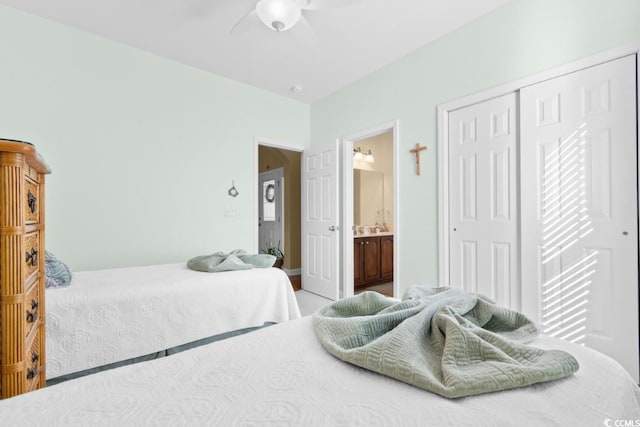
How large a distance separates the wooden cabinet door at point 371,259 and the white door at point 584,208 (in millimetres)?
2347

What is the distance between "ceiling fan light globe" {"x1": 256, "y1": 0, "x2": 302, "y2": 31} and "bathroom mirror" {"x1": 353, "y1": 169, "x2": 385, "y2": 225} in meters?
3.18

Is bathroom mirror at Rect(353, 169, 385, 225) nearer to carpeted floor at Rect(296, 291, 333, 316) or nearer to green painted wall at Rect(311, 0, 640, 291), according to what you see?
green painted wall at Rect(311, 0, 640, 291)

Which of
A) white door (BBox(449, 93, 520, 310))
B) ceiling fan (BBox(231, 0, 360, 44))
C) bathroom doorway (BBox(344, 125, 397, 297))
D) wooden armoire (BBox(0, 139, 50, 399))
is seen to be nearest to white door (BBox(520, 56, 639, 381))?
white door (BBox(449, 93, 520, 310))

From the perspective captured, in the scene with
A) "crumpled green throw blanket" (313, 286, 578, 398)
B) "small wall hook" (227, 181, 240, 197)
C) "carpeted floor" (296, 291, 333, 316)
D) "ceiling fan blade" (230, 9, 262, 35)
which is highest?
"ceiling fan blade" (230, 9, 262, 35)

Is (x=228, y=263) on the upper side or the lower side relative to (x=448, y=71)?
lower

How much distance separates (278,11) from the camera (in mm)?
1968

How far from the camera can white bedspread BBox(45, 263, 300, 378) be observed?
1.64 metres

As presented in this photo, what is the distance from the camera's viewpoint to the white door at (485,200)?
7.63 ft

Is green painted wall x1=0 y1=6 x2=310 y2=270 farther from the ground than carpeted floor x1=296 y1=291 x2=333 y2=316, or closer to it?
farther from the ground

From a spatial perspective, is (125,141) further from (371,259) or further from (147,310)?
(371,259)

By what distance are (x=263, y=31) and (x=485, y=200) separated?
2.44 metres

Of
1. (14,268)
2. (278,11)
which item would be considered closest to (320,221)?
(278,11)

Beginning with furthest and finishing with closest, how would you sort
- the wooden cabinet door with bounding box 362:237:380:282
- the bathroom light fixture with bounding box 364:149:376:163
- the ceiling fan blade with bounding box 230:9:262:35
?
the bathroom light fixture with bounding box 364:149:376:163, the wooden cabinet door with bounding box 362:237:380:282, the ceiling fan blade with bounding box 230:9:262:35

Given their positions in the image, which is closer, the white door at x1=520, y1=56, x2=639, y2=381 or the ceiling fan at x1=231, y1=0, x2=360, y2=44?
the white door at x1=520, y1=56, x2=639, y2=381
